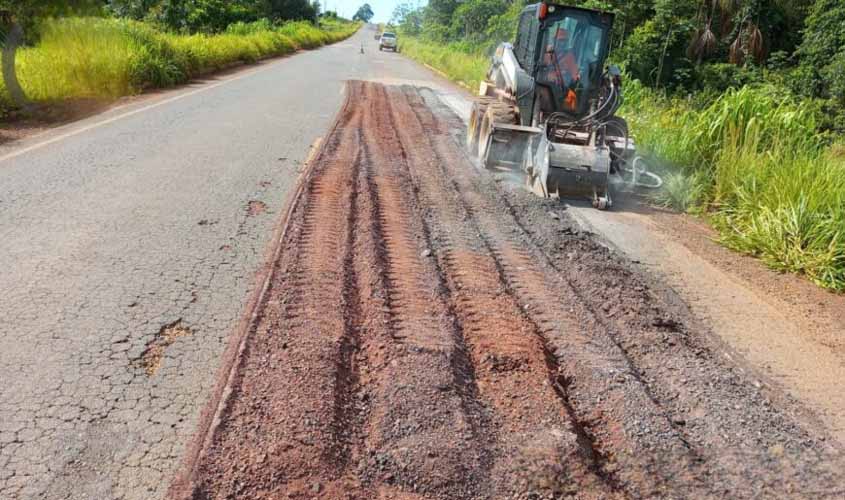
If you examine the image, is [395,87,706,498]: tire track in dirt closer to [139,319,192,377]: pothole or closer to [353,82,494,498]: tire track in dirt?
[353,82,494,498]: tire track in dirt

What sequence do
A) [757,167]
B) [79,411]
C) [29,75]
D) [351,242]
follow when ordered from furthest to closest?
[29,75] < [757,167] < [351,242] < [79,411]

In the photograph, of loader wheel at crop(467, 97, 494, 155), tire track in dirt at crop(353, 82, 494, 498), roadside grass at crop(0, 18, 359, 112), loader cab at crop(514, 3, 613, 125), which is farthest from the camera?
roadside grass at crop(0, 18, 359, 112)

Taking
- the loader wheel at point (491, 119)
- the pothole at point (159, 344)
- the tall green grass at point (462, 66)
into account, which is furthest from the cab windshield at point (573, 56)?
the tall green grass at point (462, 66)

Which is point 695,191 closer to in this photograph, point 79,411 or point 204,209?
point 204,209

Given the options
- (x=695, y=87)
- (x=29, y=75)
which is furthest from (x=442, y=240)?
(x=695, y=87)

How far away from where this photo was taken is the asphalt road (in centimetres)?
304

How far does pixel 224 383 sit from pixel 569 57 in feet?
25.7

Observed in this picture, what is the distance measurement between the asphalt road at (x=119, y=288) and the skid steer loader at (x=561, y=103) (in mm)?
3140

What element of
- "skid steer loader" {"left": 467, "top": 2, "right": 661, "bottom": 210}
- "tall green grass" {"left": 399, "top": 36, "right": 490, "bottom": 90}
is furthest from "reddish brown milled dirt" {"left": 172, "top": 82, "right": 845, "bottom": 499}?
"tall green grass" {"left": 399, "top": 36, "right": 490, "bottom": 90}

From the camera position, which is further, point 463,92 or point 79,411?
point 463,92

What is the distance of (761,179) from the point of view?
791cm

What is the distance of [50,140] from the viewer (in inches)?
376

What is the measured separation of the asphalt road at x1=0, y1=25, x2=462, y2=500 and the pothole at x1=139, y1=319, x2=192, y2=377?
0.01 metres

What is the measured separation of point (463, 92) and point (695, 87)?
8.48m
